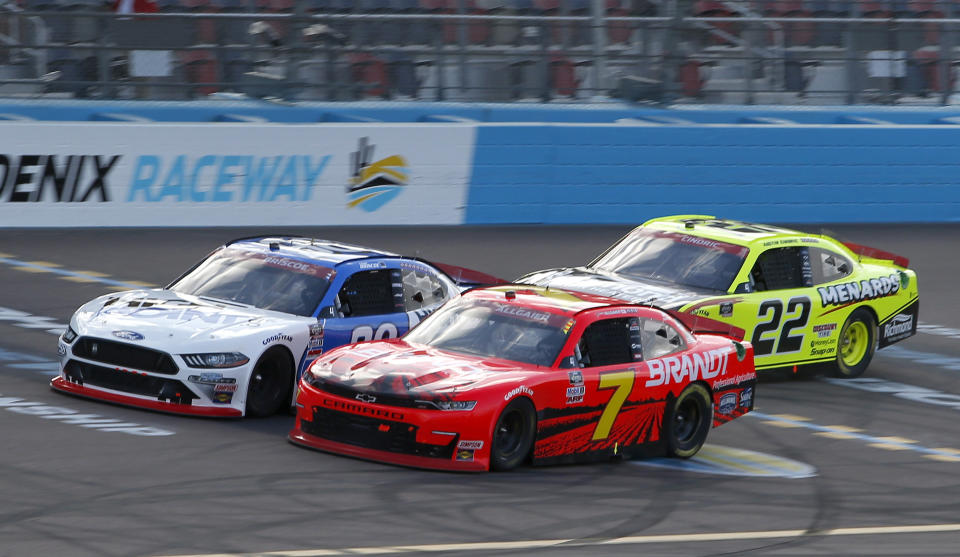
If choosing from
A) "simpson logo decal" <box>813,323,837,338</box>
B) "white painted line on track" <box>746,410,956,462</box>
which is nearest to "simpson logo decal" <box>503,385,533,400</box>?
"white painted line on track" <box>746,410,956,462</box>

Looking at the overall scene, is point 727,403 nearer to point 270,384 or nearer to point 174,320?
point 270,384

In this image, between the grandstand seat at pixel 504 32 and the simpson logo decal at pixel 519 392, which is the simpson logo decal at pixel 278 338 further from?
the grandstand seat at pixel 504 32

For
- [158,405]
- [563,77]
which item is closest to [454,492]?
[158,405]

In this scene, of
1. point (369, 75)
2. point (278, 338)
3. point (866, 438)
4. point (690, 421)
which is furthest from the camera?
point (369, 75)

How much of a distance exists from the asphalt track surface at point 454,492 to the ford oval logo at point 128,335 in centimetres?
53

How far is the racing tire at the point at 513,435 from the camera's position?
31.6 feet

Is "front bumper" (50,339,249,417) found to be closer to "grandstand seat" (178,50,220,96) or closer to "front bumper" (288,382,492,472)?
"front bumper" (288,382,492,472)

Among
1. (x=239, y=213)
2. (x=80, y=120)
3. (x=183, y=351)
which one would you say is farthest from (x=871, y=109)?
(x=183, y=351)

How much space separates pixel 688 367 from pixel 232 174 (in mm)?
9685

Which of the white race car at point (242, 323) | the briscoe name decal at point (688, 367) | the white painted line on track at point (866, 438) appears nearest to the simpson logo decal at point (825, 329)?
the white painted line on track at point (866, 438)

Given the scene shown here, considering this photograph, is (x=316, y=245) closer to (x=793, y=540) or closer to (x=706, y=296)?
(x=706, y=296)

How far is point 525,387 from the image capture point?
31.8 feet

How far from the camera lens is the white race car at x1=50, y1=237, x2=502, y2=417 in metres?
10.6

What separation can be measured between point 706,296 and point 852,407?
1.56 metres
